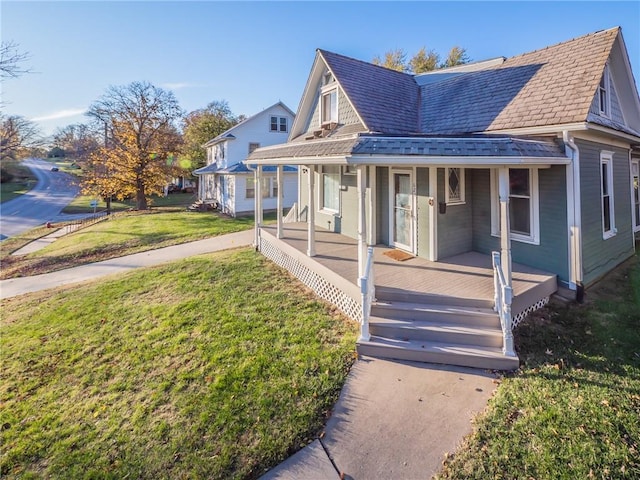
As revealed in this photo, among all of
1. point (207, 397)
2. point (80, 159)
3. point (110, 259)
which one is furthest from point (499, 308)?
point (80, 159)

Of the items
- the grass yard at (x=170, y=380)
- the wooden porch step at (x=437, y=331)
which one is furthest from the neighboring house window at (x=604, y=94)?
the grass yard at (x=170, y=380)

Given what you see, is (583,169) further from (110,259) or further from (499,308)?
(110,259)

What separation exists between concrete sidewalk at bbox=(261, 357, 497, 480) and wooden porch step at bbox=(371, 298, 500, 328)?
89 centimetres

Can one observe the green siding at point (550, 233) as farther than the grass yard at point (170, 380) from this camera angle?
Yes

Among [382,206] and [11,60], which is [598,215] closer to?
[382,206]

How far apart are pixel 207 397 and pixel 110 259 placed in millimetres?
11576

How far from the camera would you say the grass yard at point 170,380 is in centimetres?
374

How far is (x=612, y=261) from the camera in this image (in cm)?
841

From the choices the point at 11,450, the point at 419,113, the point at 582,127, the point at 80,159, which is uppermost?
the point at 80,159

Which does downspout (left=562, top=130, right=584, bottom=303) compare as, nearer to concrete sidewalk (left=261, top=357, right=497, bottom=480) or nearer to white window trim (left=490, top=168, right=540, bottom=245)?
white window trim (left=490, top=168, right=540, bottom=245)

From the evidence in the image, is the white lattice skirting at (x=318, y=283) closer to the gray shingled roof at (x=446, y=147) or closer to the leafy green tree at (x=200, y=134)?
the gray shingled roof at (x=446, y=147)

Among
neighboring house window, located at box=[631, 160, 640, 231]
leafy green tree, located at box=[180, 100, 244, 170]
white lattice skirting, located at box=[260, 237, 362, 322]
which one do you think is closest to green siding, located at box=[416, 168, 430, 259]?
white lattice skirting, located at box=[260, 237, 362, 322]

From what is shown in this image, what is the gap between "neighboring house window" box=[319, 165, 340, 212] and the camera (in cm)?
1123

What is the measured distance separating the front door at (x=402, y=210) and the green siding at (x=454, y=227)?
0.75m
